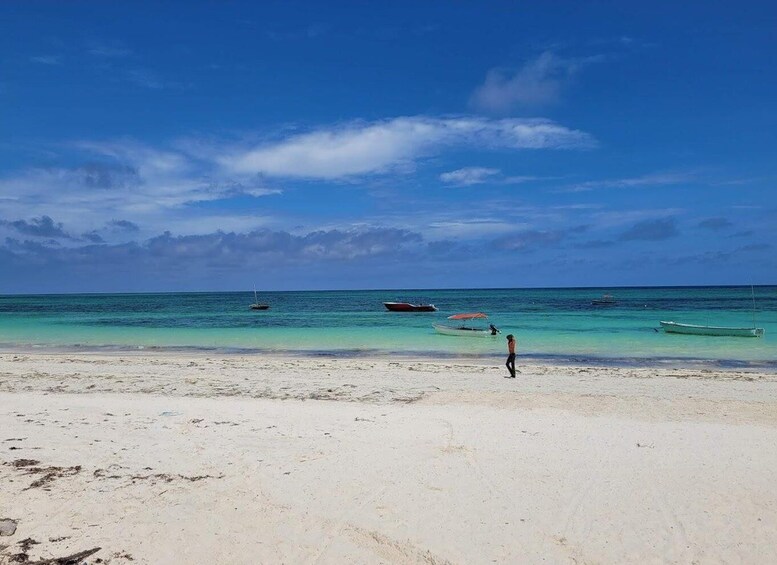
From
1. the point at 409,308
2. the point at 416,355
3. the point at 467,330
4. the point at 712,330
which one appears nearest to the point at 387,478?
the point at 416,355

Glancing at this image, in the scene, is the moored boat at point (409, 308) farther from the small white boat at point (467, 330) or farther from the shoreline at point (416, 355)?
the shoreline at point (416, 355)

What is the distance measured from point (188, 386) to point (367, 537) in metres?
11.9

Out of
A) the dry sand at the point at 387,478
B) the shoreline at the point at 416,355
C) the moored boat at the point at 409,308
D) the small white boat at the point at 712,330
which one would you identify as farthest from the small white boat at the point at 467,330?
the moored boat at the point at 409,308

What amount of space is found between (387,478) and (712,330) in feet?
118

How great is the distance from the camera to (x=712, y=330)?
36.8 meters

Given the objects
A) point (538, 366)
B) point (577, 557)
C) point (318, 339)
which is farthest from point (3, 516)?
point (318, 339)

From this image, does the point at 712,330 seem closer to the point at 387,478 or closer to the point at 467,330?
the point at 467,330

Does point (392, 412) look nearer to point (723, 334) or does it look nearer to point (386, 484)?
point (386, 484)

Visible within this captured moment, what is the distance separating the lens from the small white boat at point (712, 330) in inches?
1371

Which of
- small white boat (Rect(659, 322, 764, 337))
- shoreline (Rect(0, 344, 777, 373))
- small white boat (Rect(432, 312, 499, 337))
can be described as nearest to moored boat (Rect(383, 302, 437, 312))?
small white boat (Rect(432, 312, 499, 337))

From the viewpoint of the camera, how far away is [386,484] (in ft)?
25.1

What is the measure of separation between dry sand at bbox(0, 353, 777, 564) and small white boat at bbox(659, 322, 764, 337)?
79.1 feet

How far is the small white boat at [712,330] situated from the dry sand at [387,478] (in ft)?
79.1

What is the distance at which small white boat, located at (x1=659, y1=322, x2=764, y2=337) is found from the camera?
34812 millimetres
